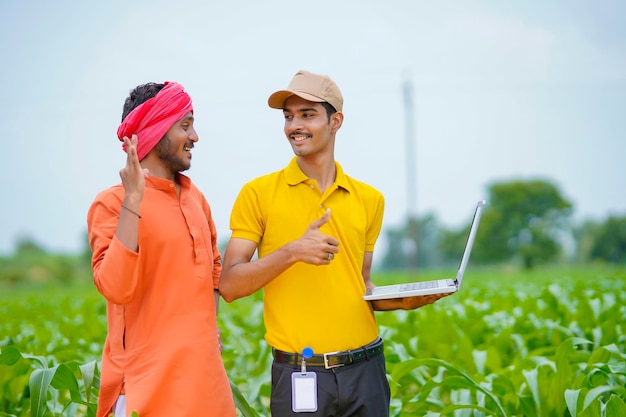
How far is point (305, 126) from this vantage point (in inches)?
111

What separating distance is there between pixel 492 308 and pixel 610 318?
5.03ft

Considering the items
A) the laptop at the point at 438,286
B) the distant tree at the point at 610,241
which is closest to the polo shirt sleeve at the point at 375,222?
the laptop at the point at 438,286

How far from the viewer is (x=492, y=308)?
683cm

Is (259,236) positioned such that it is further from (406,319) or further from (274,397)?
(406,319)

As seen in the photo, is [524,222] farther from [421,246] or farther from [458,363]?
[458,363]

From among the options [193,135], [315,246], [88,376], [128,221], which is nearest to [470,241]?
[315,246]

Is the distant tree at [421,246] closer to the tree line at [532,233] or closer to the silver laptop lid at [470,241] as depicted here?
the tree line at [532,233]

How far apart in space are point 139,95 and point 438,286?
1.12m

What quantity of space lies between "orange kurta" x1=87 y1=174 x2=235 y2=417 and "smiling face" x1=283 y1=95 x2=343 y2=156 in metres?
0.48

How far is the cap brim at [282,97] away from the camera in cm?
278

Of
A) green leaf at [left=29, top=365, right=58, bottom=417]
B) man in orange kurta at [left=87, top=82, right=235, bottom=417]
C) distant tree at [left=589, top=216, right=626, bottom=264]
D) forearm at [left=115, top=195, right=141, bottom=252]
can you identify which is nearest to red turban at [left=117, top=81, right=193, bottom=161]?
man in orange kurta at [left=87, top=82, right=235, bottom=417]

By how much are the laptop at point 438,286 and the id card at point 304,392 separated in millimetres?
323

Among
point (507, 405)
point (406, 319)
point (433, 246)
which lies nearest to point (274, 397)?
point (507, 405)

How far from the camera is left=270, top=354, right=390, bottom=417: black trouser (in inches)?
108
